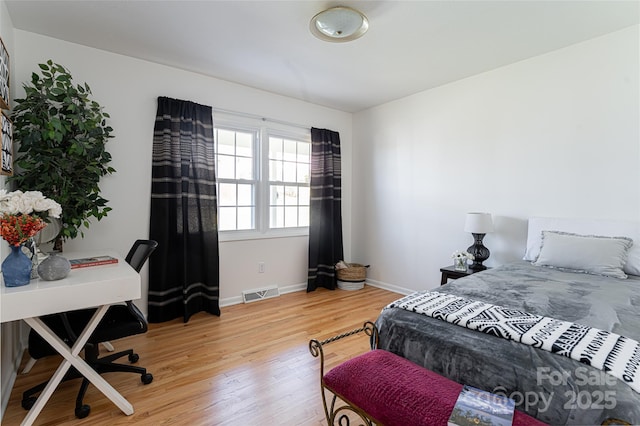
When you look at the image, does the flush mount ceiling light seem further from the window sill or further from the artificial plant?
the window sill

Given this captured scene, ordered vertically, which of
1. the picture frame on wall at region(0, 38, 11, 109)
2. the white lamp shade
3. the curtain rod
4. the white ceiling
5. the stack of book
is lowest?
the stack of book

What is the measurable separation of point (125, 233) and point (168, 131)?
1.07 metres

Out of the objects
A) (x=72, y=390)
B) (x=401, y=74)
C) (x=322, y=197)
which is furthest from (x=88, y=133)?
(x=401, y=74)

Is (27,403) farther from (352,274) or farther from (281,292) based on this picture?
(352,274)

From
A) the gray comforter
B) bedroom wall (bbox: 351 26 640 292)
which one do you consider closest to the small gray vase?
the gray comforter

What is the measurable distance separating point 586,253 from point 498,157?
4.18ft

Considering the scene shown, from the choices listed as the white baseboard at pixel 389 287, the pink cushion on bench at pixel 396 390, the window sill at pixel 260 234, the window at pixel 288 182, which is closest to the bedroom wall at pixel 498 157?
the white baseboard at pixel 389 287

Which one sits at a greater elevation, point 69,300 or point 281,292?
point 69,300

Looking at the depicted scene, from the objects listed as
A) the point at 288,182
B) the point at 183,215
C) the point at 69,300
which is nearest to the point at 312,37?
the point at 288,182

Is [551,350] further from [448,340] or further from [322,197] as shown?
[322,197]

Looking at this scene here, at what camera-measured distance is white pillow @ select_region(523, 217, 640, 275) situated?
232 centimetres

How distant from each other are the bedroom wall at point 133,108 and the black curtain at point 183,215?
0.13m

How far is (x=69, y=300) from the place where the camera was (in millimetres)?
1579

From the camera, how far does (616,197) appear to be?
2570mm
